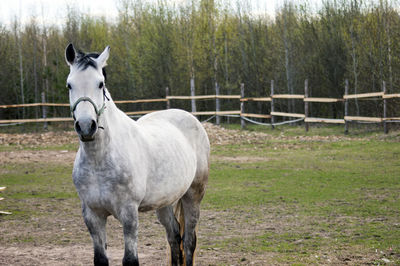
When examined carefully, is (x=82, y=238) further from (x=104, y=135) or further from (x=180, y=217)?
(x=104, y=135)

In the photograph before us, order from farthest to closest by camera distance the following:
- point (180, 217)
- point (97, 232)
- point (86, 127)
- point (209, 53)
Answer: point (209, 53)
point (180, 217)
point (97, 232)
point (86, 127)

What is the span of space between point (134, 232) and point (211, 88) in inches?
778

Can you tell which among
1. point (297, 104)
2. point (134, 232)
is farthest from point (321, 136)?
point (134, 232)

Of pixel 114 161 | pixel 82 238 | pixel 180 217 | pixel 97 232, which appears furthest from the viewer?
pixel 82 238

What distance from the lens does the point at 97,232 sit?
3.24 meters

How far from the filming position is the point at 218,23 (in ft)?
74.6

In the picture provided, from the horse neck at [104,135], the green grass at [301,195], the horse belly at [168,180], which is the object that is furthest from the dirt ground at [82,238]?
the horse neck at [104,135]

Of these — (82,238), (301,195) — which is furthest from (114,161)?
(301,195)

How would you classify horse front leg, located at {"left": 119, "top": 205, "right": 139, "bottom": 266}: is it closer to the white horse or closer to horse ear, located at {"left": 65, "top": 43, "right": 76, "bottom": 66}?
the white horse

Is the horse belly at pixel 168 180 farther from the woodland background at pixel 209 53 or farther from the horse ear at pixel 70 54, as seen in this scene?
the woodland background at pixel 209 53

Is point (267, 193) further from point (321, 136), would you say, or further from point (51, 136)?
point (51, 136)

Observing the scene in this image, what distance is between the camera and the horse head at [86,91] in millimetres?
2795

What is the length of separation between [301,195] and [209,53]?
1560cm

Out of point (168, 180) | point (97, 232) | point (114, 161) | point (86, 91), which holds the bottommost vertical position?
point (97, 232)
